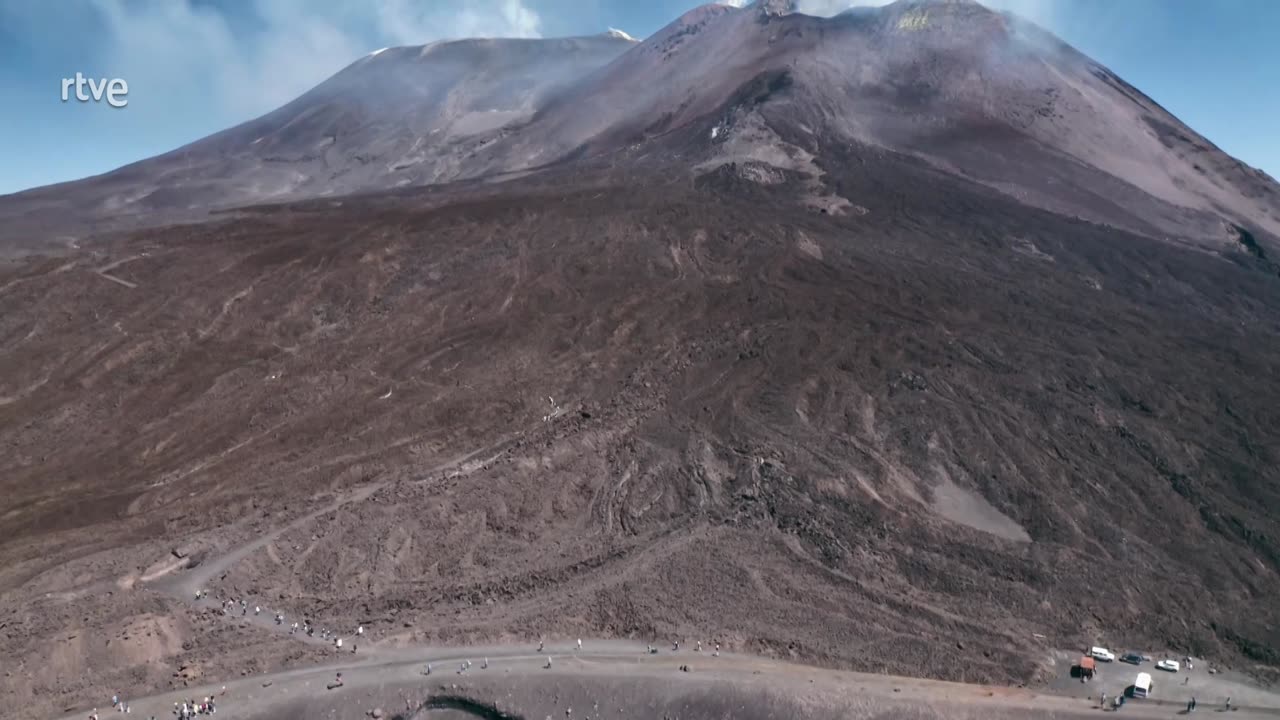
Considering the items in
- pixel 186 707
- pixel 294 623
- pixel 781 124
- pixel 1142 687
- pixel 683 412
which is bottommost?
pixel 1142 687

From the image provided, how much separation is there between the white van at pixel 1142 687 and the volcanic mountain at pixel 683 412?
83.9 inches

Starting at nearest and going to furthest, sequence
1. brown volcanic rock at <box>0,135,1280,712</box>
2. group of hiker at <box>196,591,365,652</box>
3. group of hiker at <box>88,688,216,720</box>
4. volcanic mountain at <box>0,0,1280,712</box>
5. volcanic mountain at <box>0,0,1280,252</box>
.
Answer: group of hiker at <box>88,688,216,720</box> < group of hiker at <box>196,591,365,652</box> < volcanic mountain at <box>0,0,1280,712</box> < brown volcanic rock at <box>0,135,1280,712</box> < volcanic mountain at <box>0,0,1280,252</box>

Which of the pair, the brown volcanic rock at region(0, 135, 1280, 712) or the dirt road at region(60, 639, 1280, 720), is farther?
the brown volcanic rock at region(0, 135, 1280, 712)

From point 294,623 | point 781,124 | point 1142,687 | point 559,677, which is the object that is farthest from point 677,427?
point 781,124

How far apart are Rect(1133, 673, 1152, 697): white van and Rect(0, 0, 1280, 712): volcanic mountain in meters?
2.13

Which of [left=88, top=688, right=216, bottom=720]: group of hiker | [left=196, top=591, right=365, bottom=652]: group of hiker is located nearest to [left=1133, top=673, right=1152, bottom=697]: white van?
[left=196, top=591, right=365, bottom=652]: group of hiker

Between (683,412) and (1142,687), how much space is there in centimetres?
2130

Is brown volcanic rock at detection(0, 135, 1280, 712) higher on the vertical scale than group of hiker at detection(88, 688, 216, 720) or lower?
higher

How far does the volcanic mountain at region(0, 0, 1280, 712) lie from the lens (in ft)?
88.1

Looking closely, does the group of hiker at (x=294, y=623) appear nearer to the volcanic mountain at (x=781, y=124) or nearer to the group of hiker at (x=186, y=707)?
the group of hiker at (x=186, y=707)

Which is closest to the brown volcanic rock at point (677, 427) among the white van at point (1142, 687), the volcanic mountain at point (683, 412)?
the volcanic mountain at point (683, 412)

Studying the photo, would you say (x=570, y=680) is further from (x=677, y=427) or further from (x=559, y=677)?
(x=677, y=427)

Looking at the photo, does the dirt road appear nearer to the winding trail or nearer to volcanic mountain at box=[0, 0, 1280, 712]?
the winding trail

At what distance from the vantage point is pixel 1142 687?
23.5 metres
